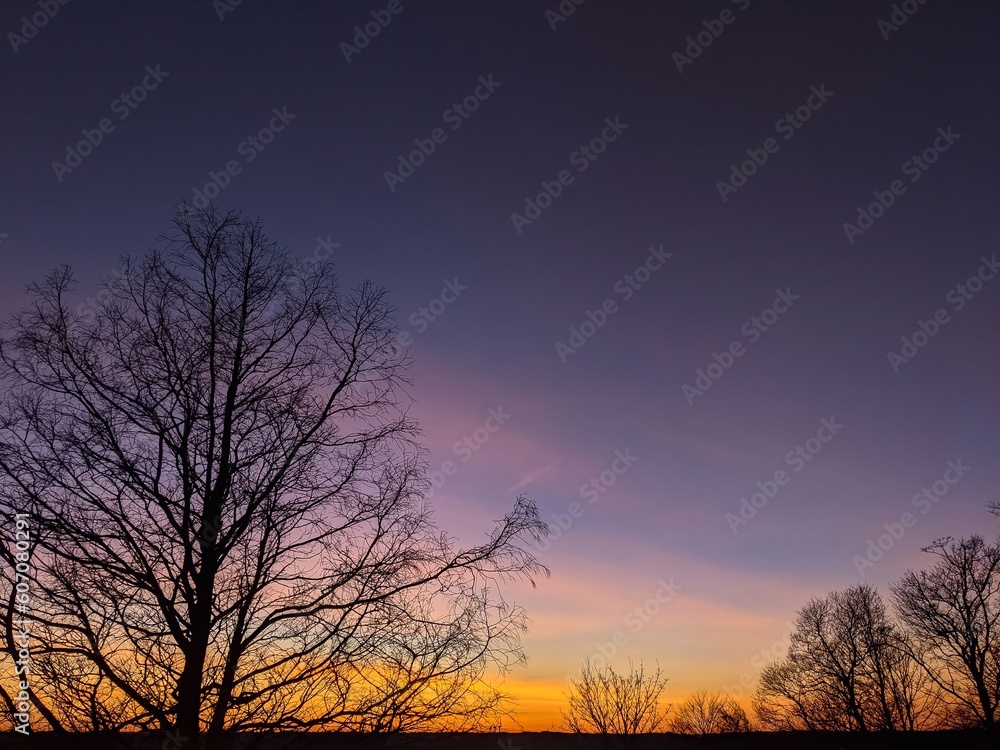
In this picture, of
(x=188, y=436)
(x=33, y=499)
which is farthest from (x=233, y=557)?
(x=33, y=499)

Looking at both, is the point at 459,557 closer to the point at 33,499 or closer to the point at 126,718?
the point at 126,718

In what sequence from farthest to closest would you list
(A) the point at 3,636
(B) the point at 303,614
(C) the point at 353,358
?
(C) the point at 353,358 < (B) the point at 303,614 < (A) the point at 3,636

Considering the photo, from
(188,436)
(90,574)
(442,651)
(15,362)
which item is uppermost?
(15,362)

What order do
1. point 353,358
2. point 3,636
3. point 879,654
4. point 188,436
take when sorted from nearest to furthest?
point 3,636 → point 188,436 → point 353,358 → point 879,654

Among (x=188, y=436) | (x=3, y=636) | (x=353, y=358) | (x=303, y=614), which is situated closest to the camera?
(x=3, y=636)

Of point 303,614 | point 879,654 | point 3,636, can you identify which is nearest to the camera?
point 3,636

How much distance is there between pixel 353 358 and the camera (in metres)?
8.45

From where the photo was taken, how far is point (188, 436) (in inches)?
285

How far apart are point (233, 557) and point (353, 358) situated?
2.79 metres

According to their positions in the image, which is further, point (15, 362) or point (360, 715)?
point (15, 362)

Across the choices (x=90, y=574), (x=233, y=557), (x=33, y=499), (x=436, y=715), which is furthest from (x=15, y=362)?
(x=436, y=715)

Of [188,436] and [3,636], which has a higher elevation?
[188,436]

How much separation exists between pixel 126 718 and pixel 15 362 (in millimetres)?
3882

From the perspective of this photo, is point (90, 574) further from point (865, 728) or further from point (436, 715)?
point (865, 728)
